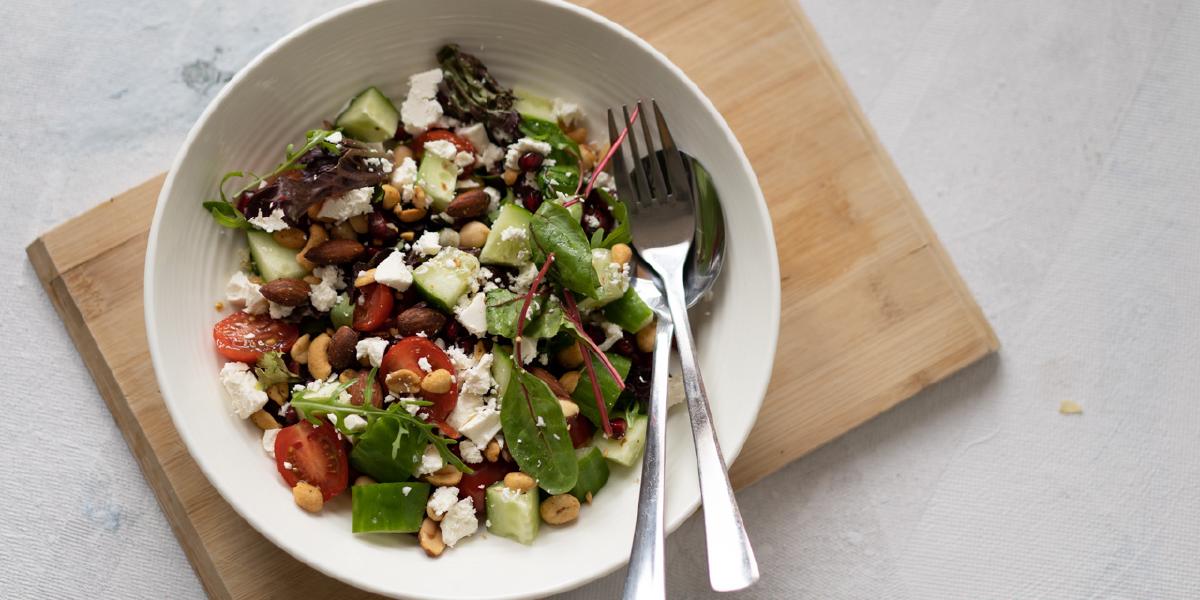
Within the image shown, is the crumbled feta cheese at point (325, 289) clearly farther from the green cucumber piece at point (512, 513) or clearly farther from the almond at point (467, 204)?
the green cucumber piece at point (512, 513)

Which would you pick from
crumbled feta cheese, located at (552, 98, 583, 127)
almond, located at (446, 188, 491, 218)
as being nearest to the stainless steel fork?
crumbled feta cheese, located at (552, 98, 583, 127)

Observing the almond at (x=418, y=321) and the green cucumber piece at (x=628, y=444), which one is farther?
the green cucumber piece at (x=628, y=444)

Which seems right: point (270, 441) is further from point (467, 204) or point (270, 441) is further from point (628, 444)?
point (628, 444)

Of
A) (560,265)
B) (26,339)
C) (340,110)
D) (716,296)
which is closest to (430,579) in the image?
(560,265)

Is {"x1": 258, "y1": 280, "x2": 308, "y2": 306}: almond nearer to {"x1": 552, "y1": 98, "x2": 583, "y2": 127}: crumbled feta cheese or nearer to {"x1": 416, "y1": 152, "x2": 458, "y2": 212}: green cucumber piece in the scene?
{"x1": 416, "y1": 152, "x2": 458, "y2": 212}: green cucumber piece

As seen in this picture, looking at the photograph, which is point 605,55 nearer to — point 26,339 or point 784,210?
point 784,210

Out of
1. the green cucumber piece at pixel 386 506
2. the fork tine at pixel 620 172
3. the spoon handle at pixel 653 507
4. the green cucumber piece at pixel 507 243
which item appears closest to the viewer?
the spoon handle at pixel 653 507

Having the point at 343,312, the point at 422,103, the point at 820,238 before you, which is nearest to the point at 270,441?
the point at 343,312

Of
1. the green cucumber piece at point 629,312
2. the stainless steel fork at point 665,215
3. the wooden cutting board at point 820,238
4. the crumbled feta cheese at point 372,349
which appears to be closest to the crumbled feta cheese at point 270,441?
the crumbled feta cheese at point 372,349
